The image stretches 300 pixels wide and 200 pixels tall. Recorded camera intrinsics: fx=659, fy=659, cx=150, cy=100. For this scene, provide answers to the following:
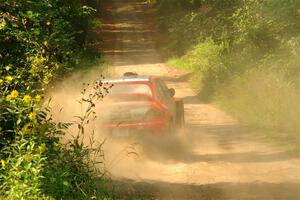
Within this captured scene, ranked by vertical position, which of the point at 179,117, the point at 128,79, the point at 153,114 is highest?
the point at 128,79

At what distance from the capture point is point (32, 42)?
9539mm

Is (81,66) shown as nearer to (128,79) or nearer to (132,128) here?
(128,79)

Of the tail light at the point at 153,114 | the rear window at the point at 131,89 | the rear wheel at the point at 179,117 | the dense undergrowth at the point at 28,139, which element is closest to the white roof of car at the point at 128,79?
the rear window at the point at 131,89

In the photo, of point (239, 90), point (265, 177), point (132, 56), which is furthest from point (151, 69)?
point (265, 177)

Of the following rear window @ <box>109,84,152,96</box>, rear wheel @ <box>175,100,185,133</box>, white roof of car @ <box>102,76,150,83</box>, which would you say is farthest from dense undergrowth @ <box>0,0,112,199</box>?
rear wheel @ <box>175,100,185,133</box>

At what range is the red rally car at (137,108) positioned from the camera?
13.4 metres

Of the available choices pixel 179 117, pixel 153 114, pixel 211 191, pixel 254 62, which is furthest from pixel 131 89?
pixel 254 62

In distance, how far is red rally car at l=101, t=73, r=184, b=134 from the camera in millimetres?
13430

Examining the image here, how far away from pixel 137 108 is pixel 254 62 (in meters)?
11.3

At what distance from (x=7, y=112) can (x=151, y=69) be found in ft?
91.4

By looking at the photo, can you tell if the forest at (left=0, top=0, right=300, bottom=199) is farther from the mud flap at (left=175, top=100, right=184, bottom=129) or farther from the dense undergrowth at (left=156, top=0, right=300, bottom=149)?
the mud flap at (left=175, top=100, right=184, bottom=129)

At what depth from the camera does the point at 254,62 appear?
24.0 m

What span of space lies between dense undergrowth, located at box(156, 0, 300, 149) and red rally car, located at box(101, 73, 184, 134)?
3.77 m

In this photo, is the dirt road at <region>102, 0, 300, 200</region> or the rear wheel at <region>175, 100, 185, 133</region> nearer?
the dirt road at <region>102, 0, 300, 200</region>
